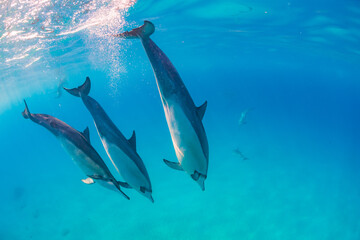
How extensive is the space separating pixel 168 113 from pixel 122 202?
15278 mm

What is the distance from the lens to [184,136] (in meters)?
1.77

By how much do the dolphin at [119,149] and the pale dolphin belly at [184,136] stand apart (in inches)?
20.4

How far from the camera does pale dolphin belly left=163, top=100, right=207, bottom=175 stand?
1767mm

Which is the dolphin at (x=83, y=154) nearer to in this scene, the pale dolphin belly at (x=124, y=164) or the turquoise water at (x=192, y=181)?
the pale dolphin belly at (x=124, y=164)

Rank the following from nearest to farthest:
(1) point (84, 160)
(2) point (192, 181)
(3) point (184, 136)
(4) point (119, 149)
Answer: (3) point (184, 136)
(4) point (119, 149)
(1) point (84, 160)
(2) point (192, 181)

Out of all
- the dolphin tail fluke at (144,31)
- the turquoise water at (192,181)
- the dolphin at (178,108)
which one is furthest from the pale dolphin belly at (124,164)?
the turquoise water at (192,181)

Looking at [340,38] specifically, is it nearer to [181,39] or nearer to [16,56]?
[181,39]

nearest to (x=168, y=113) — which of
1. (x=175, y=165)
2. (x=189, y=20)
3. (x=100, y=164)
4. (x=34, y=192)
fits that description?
(x=175, y=165)

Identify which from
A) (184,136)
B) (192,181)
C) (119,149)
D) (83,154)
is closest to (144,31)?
(184,136)

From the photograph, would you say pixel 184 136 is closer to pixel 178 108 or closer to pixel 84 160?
pixel 178 108

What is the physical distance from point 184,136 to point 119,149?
2.25 feet

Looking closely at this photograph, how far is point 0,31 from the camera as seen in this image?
12680 millimetres

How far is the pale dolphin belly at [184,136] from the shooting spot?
1.77 meters

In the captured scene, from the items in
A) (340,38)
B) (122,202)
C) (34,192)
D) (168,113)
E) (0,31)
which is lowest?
(34,192)
